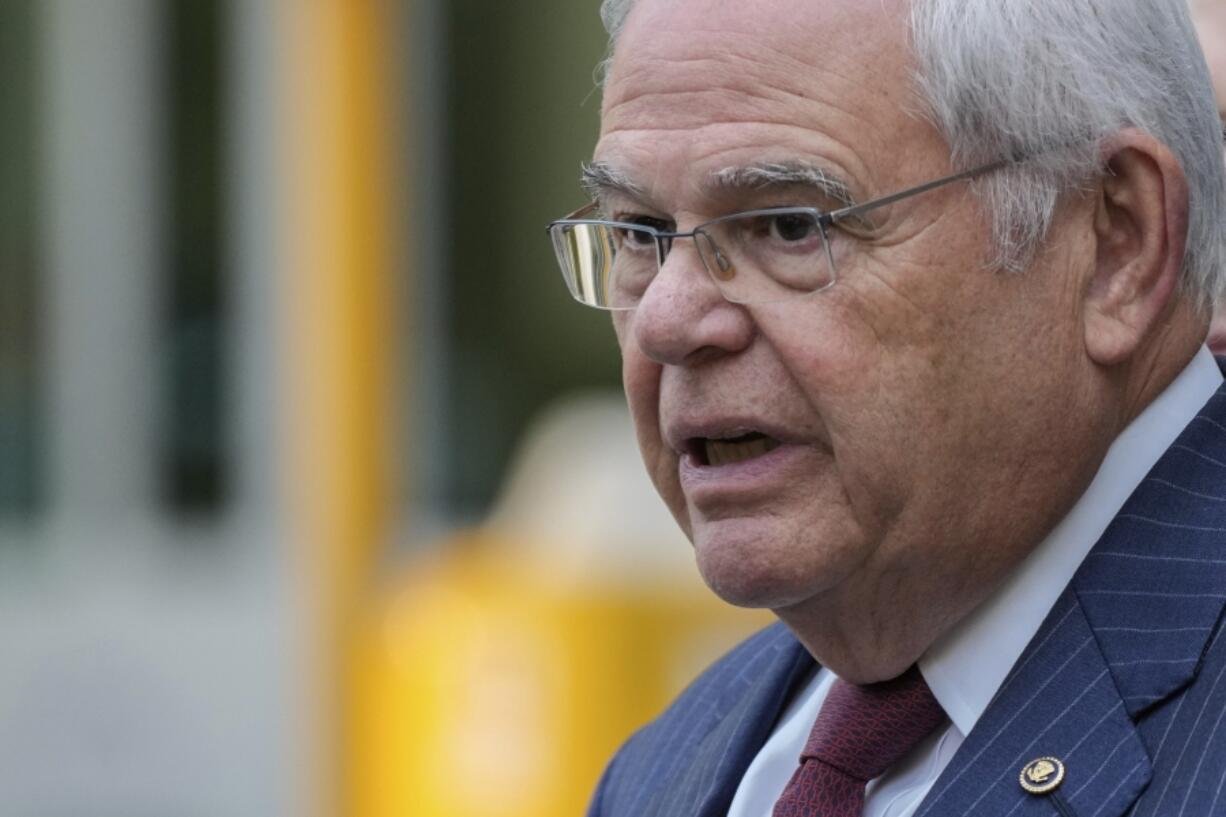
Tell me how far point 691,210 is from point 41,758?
6978 mm

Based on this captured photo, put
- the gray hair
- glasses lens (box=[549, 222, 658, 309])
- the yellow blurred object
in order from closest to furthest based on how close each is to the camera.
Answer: the gray hair → glasses lens (box=[549, 222, 658, 309]) → the yellow blurred object

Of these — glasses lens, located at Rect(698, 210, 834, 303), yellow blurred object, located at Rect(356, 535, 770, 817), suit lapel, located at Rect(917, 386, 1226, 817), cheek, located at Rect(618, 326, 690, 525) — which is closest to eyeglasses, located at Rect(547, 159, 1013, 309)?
glasses lens, located at Rect(698, 210, 834, 303)

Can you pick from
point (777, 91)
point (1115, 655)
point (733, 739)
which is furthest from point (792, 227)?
point (733, 739)

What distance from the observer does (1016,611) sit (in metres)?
2.32

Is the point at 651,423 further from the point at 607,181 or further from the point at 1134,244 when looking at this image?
the point at 1134,244

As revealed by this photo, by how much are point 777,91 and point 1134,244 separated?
1.42ft

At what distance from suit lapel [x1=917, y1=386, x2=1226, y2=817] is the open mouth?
1.22 feet

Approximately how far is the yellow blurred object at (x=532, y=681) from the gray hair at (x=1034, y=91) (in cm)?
413

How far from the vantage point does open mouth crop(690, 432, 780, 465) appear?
2369mm

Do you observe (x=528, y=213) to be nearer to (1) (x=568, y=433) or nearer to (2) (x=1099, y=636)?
(1) (x=568, y=433)

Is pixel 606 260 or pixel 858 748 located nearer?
pixel 858 748

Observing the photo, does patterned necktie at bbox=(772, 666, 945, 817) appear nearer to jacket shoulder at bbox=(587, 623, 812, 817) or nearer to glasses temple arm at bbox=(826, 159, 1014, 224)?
jacket shoulder at bbox=(587, 623, 812, 817)

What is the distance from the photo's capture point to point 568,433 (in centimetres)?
859

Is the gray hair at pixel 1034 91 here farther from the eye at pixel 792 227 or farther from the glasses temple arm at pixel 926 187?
the eye at pixel 792 227
